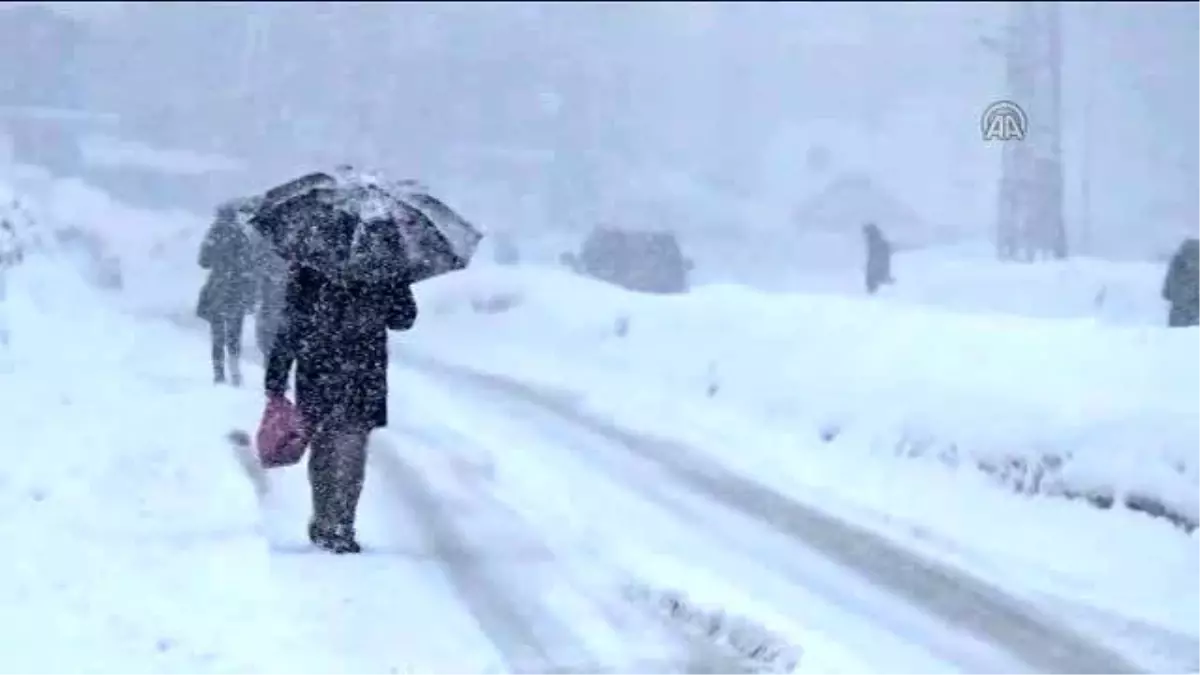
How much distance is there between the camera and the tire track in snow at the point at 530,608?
19.1 feet

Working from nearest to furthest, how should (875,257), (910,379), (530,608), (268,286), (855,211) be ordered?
(530,608)
(910,379)
(268,286)
(875,257)
(855,211)

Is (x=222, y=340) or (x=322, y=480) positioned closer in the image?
(x=322, y=480)

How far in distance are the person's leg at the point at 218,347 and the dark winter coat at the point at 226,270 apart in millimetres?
63

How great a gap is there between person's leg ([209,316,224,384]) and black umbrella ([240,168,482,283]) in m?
6.72

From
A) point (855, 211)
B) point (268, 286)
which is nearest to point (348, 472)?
point (268, 286)

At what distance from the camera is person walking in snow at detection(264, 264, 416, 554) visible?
716cm

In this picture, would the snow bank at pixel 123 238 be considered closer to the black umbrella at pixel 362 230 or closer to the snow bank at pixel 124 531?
the snow bank at pixel 124 531

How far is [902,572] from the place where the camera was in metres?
7.77

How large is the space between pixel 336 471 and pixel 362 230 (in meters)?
1.37

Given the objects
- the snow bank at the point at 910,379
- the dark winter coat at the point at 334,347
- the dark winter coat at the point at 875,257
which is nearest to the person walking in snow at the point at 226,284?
the snow bank at the point at 910,379

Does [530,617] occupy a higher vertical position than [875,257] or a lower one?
lower

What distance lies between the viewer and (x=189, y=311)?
83.2 feet

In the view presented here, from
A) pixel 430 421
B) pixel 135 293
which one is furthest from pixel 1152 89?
pixel 430 421

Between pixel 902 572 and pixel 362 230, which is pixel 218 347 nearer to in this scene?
A: pixel 362 230
